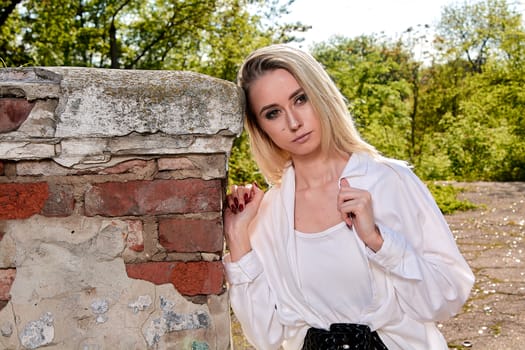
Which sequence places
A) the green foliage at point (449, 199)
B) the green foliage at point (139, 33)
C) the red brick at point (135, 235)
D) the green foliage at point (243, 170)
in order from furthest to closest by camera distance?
the green foliage at point (139, 33) → the green foliage at point (449, 199) → the green foliage at point (243, 170) → the red brick at point (135, 235)

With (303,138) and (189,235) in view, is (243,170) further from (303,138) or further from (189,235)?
(189,235)

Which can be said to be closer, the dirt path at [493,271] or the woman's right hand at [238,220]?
the woman's right hand at [238,220]

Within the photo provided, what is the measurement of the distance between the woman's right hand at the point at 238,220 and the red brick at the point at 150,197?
28 centimetres

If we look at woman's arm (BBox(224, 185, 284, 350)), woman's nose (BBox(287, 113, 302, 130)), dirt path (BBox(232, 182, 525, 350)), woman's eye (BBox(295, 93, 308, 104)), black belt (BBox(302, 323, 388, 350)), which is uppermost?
woman's eye (BBox(295, 93, 308, 104))

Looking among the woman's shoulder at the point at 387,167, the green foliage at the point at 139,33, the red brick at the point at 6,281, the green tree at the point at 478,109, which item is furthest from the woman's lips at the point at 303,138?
the green tree at the point at 478,109

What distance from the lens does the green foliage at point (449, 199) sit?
24.7ft

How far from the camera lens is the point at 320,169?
2.04m

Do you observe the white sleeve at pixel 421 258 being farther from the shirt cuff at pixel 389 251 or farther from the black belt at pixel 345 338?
the black belt at pixel 345 338

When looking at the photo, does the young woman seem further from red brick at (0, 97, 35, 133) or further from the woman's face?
red brick at (0, 97, 35, 133)

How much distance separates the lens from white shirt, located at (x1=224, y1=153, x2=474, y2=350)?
1804mm

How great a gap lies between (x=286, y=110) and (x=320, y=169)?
0.27m

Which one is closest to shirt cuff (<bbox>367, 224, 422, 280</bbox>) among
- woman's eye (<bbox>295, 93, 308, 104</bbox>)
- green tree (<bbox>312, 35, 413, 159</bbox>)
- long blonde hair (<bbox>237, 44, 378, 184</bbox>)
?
long blonde hair (<bbox>237, 44, 378, 184</bbox>)

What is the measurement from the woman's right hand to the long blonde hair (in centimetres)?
26

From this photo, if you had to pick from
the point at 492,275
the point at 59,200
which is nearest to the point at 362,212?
the point at 59,200
